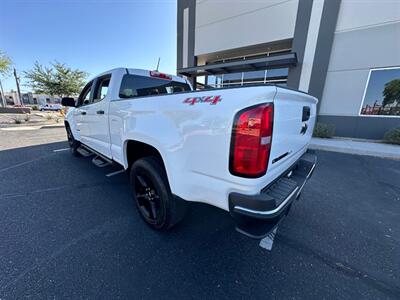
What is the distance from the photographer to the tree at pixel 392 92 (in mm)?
8062

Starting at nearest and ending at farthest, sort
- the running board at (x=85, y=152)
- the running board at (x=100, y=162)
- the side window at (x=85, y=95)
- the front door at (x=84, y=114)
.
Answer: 1. the running board at (x=100, y=162)
2. the front door at (x=84, y=114)
3. the side window at (x=85, y=95)
4. the running board at (x=85, y=152)

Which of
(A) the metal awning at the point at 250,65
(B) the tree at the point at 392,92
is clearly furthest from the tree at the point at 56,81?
(B) the tree at the point at 392,92

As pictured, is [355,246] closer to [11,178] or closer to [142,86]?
[142,86]

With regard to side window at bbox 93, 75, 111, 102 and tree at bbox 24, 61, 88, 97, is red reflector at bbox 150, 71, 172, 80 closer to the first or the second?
side window at bbox 93, 75, 111, 102

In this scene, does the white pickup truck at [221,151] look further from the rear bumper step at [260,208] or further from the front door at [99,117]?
the front door at [99,117]

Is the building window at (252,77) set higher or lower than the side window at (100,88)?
higher

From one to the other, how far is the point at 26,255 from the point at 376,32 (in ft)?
A: 42.2

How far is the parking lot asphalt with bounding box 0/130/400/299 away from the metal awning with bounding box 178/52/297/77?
7.78 m

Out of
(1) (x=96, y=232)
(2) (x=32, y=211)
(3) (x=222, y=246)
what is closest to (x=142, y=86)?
(1) (x=96, y=232)

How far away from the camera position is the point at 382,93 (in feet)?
27.2

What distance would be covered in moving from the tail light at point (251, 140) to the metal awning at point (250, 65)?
9.39 m

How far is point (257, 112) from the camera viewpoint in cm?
130

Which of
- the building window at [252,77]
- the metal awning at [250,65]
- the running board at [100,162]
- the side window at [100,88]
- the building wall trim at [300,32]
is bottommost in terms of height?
the running board at [100,162]

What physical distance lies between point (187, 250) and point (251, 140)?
5.11ft
